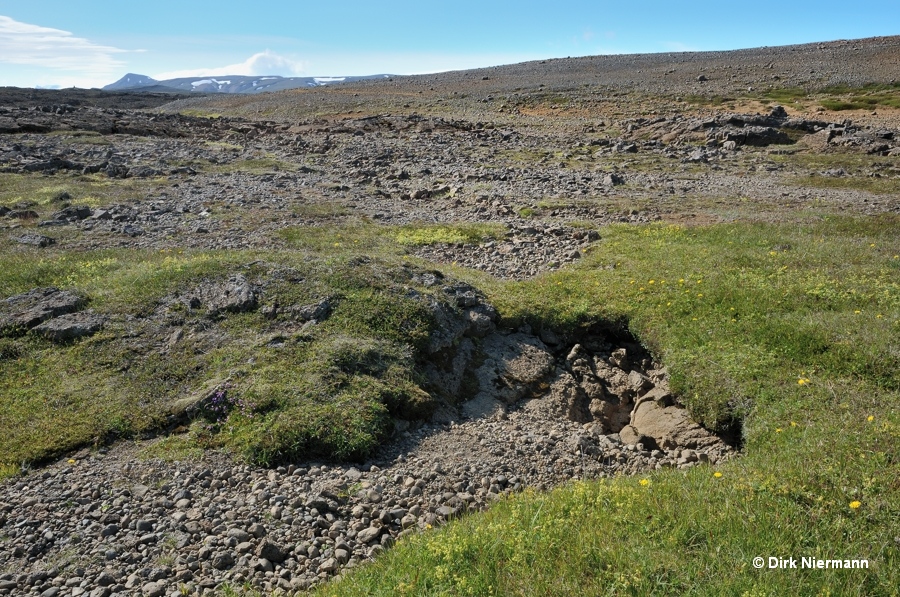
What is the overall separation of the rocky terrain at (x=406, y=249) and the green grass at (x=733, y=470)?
29.1 inches

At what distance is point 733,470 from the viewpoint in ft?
21.9

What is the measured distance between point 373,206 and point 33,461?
16374 mm

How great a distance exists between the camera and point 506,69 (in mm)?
109875

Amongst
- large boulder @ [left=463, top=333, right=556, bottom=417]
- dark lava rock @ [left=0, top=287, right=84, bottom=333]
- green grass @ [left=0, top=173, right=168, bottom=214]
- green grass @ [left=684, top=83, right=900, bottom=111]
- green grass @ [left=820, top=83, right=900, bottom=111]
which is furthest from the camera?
green grass @ [left=684, top=83, right=900, bottom=111]

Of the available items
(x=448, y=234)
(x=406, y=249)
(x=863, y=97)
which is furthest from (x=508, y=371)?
(x=863, y=97)

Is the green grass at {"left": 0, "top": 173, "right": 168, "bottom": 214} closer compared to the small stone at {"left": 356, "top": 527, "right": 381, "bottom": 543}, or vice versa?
the small stone at {"left": 356, "top": 527, "right": 381, "bottom": 543}

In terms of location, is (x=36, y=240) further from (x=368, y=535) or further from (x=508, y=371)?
(x=368, y=535)

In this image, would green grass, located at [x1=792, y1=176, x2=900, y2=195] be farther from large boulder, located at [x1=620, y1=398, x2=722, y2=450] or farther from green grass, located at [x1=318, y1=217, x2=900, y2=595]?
large boulder, located at [x1=620, y1=398, x2=722, y2=450]

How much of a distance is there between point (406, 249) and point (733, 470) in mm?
11606

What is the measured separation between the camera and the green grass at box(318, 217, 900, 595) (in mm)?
4977

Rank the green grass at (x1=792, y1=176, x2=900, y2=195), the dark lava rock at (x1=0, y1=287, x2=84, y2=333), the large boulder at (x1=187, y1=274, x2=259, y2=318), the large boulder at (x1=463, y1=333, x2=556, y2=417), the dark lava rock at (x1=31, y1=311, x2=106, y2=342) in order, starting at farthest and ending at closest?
the green grass at (x1=792, y1=176, x2=900, y2=195)
the large boulder at (x1=187, y1=274, x2=259, y2=318)
the dark lava rock at (x1=0, y1=287, x2=84, y2=333)
the dark lava rock at (x1=31, y1=311, x2=106, y2=342)
the large boulder at (x1=463, y1=333, x2=556, y2=417)

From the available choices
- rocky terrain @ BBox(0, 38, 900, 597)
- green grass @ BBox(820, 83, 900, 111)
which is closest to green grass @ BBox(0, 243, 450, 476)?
rocky terrain @ BBox(0, 38, 900, 597)

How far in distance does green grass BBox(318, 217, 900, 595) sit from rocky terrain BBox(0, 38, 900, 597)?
2.42ft

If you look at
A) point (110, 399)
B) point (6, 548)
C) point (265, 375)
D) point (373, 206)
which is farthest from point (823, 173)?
point (6, 548)
